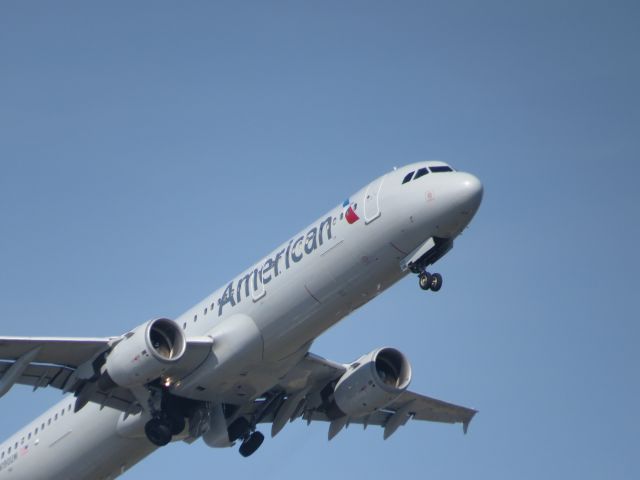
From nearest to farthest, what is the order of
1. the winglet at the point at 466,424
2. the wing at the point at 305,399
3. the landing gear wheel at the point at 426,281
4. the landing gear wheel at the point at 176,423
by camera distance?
the landing gear wheel at the point at 426,281 < the landing gear wheel at the point at 176,423 < the wing at the point at 305,399 < the winglet at the point at 466,424

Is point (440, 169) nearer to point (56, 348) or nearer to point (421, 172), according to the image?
point (421, 172)

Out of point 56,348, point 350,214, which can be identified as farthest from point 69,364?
point 350,214

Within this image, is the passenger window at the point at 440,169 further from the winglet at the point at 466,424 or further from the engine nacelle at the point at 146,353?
the winglet at the point at 466,424

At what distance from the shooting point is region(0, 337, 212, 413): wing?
41125mm

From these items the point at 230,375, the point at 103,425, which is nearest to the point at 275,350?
the point at 230,375

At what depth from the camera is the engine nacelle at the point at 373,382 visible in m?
45.4

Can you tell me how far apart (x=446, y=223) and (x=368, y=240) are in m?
2.33

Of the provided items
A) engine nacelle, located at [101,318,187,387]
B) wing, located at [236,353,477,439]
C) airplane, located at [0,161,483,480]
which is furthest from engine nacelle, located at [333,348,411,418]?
engine nacelle, located at [101,318,187,387]

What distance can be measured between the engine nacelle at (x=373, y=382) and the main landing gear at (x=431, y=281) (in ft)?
20.6

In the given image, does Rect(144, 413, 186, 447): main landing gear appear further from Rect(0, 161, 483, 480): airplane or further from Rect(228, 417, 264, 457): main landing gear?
Rect(228, 417, 264, 457): main landing gear

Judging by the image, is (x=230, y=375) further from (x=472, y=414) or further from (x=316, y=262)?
(x=472, y=414)

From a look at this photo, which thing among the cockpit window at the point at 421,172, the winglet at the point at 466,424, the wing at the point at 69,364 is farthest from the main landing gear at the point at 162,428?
the winglet at the point at 466,424

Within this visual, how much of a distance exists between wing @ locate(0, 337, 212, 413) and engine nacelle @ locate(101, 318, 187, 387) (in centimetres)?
57

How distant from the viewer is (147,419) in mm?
43000
